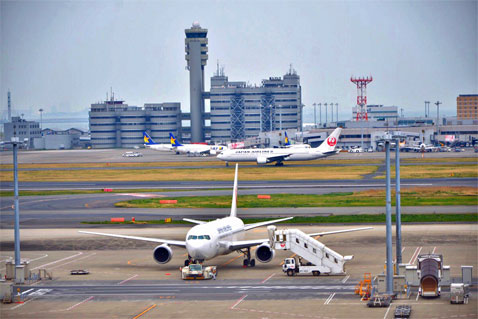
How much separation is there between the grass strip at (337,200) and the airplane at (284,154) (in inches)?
2591

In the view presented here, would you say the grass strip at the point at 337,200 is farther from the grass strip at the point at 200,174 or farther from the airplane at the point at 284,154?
the airplane at the point at 284,154

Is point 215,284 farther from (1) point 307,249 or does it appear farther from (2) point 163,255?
(1) point 307,249

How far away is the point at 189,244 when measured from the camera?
52125mm

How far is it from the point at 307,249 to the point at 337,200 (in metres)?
47.2

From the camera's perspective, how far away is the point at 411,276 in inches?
1946

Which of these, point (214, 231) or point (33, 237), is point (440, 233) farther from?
point (33, 237)

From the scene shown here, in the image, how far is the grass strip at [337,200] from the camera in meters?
95.3

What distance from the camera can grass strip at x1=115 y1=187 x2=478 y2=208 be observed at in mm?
95319

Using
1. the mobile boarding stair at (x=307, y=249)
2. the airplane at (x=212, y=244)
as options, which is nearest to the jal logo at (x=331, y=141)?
the airplane at (x=212, y=244)

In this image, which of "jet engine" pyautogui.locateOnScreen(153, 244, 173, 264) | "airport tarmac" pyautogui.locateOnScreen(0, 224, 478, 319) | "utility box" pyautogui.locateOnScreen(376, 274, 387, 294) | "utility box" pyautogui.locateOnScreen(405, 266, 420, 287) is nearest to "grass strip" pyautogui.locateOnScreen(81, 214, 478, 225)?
"airport tarmac" pyautogui.locateOnScreen(0, 224, 478, 319)

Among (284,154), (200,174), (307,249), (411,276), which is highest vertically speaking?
(284,154)

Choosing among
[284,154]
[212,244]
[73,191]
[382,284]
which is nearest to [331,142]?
[284,154]

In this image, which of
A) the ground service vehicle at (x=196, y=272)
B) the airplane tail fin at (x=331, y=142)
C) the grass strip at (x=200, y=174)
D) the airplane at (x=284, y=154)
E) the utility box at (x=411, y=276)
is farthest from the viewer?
the airplane at (x=284, y=154)

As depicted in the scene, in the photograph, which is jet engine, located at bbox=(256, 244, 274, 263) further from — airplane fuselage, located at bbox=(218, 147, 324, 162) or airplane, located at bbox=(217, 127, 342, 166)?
airplane fuselage, located at bbox=(218, 147, 324, 162)
